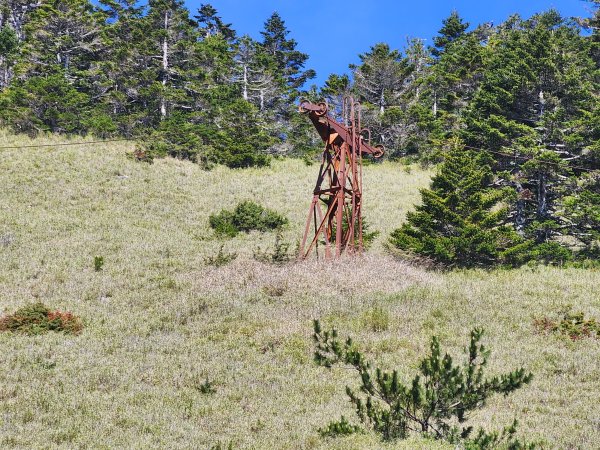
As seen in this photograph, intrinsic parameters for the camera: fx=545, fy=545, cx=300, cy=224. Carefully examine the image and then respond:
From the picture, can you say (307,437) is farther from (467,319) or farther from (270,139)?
(270,139)

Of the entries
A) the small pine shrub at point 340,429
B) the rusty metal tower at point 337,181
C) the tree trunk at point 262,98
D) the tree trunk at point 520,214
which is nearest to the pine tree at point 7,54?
the tree trunk at point 262,98

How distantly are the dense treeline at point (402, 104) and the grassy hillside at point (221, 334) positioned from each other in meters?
3.23

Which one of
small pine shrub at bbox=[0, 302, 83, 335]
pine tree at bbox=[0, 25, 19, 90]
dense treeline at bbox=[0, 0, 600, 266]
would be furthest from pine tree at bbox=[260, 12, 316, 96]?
small pine shrub at bbox=[0, 302, 83, 335]

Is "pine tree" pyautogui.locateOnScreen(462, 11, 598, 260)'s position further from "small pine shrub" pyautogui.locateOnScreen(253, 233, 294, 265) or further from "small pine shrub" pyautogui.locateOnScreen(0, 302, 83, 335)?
"small pine shrub" pyautogui.locateOnScreen(0, 302, 83, 335)

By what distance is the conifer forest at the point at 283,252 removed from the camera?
7395mm

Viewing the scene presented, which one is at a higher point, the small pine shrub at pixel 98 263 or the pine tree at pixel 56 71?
the pine tree at pixel 56 71

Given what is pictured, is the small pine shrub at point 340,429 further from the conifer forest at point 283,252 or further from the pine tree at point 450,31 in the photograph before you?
the pine tree at point 450,31

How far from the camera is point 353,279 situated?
15.4 metres

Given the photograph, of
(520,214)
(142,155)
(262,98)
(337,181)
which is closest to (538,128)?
(520,214)

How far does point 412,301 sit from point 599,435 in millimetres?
6940

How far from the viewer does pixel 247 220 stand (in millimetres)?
24500

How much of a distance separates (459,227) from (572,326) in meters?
7.26

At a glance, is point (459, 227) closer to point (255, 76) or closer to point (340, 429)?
point (340, 429)

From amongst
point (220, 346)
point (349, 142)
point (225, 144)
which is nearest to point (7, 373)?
point (220, 346)
